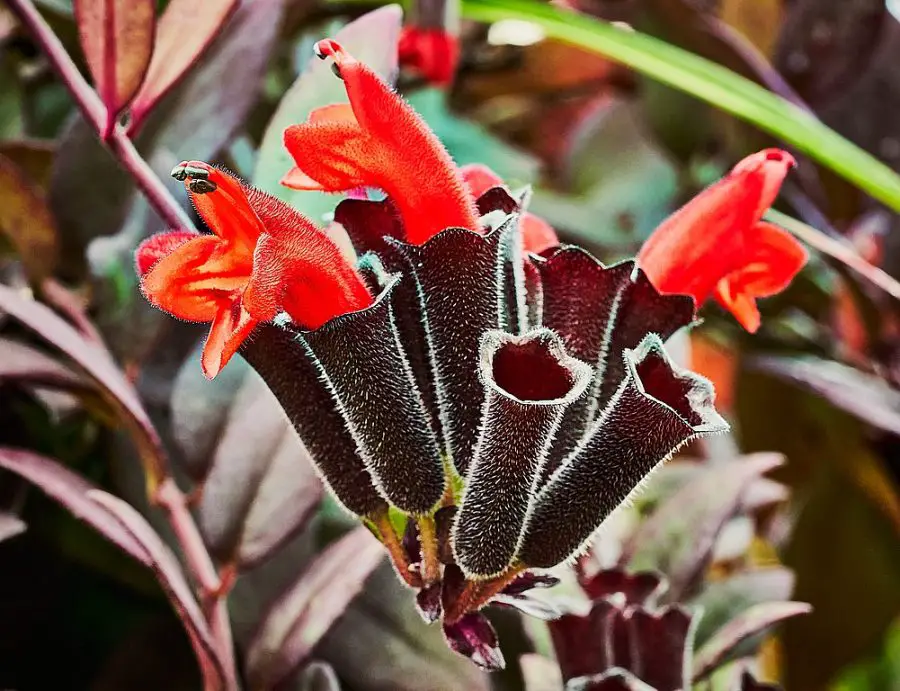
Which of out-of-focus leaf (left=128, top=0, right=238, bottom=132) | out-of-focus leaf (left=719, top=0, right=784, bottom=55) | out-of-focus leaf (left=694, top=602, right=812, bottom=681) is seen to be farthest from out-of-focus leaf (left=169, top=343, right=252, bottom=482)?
out-of-focus leaf (left=719, top=0, right=784, bottom=55)

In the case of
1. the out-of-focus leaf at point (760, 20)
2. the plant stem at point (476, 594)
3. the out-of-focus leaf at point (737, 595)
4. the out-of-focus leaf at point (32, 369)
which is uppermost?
the out-of-focus leaf at point (760, 20)

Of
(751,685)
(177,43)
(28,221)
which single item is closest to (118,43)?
(177,43)

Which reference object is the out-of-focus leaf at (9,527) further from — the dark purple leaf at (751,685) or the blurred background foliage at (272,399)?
the dark purple leaf at (751,685)

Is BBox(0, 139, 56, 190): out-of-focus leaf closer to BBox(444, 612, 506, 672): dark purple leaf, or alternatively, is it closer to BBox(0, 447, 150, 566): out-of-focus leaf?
BBox(0, 447, 150, 566): out-of-focus leaf

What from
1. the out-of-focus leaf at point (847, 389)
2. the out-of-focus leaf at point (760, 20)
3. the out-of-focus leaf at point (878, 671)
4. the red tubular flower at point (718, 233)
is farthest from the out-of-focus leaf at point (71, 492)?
the out-of-focus leaf at point (760, 20)

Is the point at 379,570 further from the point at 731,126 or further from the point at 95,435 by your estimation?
the point at 731,126

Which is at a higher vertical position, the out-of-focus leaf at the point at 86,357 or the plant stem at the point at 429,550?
the plant stem at the point at 429,550
